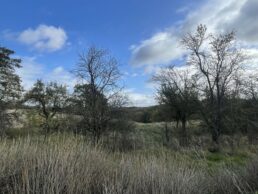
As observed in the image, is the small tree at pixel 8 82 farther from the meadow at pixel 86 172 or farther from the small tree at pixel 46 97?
the meadow at pixel 86 172

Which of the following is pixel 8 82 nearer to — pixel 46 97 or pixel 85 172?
pixel 46 97

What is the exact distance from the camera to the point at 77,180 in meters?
6.25

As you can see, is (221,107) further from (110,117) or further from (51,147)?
(51,147)

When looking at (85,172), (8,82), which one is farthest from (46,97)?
(85,172)

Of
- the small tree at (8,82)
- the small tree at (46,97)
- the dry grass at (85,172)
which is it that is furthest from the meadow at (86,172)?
the small tree at (46,97)

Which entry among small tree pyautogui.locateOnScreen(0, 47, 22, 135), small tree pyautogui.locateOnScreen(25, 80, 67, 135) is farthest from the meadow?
small tree pyautogui.locateOnScreen(25, 80, 67, 135)

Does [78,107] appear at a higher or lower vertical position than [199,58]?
lower

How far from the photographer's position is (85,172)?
656 centimetres

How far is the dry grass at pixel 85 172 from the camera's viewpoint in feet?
19.9

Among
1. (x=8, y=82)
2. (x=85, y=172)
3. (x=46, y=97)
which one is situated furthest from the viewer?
(x=46, y=97)

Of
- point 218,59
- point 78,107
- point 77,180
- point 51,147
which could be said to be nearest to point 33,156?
point 51,147

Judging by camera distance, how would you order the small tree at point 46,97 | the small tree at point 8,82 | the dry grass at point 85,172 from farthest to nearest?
the small tree at point 46,97, the small tree at point 8,82, the dry grass at point 85,172

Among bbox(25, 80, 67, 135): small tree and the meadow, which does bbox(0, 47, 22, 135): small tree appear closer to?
bbox(25, 80, 67, 135): small tree

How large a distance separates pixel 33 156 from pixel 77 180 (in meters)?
1.21
